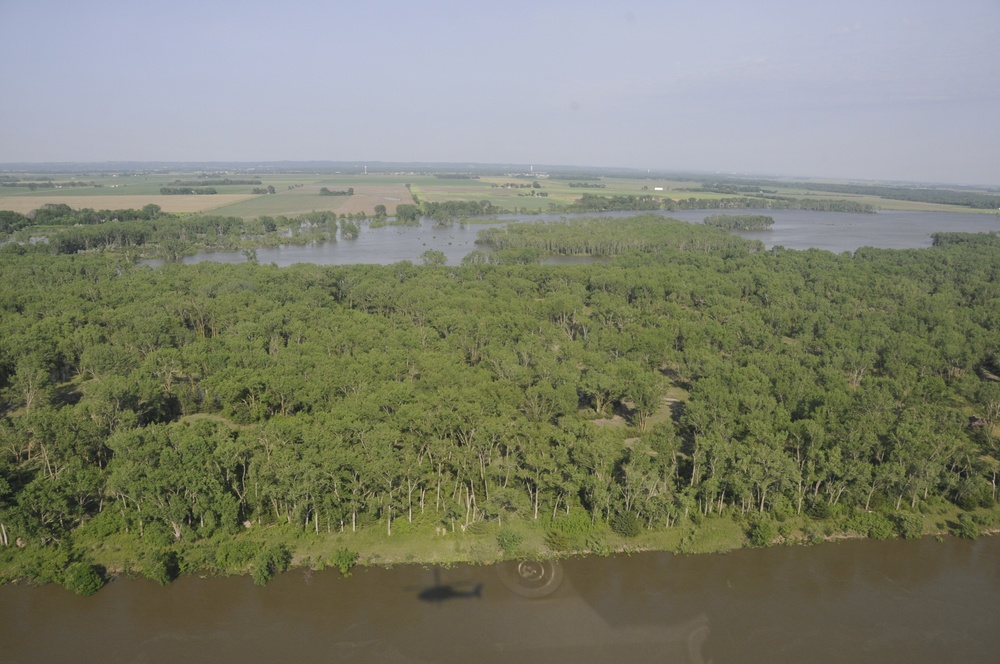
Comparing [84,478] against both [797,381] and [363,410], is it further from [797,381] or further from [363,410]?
[797,381]

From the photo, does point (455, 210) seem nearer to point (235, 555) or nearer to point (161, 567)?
point (235, 555)

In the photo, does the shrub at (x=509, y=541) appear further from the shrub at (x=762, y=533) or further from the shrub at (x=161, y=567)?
the shrub at (x=161, y=567)

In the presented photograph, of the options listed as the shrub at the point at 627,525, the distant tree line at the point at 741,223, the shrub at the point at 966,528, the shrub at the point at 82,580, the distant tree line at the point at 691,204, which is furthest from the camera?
the distant tree line at the point at 691,204

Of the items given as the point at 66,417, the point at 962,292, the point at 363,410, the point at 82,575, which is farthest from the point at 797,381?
the point at 962,292

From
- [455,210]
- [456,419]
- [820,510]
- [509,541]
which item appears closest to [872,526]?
[820,510]

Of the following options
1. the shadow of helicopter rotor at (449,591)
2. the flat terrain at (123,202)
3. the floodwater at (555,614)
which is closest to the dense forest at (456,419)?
the floodwater at (555,614)

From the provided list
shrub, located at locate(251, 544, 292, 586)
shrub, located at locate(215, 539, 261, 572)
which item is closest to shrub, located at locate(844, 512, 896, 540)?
shrub, located at locate(251, 544, 292, 586)
